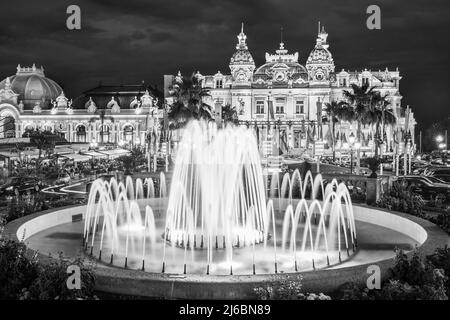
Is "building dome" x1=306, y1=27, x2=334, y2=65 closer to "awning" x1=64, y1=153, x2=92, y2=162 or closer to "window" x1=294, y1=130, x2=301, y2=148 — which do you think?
"window" x1=294, y1=130, x2=301, y2=148

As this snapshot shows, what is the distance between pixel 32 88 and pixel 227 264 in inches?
4381

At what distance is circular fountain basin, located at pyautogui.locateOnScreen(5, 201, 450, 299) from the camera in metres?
9.80

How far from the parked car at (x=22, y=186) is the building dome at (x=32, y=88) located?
83.0 m

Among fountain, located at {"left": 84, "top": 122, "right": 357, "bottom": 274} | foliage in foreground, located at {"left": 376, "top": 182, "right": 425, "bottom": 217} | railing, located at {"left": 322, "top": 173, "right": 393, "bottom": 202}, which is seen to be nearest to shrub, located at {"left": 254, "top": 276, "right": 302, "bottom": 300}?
fountain, located at {"left": 84, "top": 122, "right": 357, "bottom": 274}

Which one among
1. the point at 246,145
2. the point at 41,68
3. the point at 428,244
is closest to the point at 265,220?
the point at 246,145

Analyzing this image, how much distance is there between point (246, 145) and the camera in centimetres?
2161

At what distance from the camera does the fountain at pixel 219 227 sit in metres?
14.1

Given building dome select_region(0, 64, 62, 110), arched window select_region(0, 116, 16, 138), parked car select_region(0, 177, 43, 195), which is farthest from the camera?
building dome select_region(0, 64, 62, 110)

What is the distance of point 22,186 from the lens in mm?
30641

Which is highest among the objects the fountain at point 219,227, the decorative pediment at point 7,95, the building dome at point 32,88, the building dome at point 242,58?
the building dome at point 242,58

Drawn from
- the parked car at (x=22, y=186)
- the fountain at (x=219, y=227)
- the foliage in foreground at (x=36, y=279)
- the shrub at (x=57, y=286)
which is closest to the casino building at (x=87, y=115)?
the parked car at (x=22, y=186)

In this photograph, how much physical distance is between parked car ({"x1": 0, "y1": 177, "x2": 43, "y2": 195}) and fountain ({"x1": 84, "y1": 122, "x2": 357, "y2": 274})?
9.99m

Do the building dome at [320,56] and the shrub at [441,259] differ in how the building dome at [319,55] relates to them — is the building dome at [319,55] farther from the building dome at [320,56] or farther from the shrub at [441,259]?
the shrub at [441,259]

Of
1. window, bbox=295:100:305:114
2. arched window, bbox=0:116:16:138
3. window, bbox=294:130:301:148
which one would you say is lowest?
window, bbox=294:130:301:148
